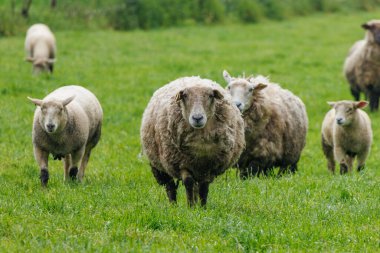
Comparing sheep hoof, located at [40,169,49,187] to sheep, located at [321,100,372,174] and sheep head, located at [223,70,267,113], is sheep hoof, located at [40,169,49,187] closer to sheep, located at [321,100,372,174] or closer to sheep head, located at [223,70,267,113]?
sheep head, located at [223,70,267,113]

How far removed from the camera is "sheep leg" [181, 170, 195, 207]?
7.18 m

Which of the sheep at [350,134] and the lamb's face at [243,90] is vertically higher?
the lamb's face at [243,90]

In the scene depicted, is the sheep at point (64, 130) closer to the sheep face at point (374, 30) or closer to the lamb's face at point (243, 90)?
the lamb's face at point (243, 90)

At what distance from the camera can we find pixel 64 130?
29.3 feet

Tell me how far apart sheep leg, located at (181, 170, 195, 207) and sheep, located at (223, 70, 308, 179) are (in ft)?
7.31

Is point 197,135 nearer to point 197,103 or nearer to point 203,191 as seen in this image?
point 197,103

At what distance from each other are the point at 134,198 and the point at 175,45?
1679 centimetres

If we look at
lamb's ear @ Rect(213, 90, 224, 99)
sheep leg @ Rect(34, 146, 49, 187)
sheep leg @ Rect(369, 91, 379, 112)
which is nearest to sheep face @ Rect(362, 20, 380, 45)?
sheep leg @ Rect(369, 91, 379, 112)

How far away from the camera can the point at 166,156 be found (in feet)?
23.9

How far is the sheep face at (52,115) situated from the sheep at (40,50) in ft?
31.7

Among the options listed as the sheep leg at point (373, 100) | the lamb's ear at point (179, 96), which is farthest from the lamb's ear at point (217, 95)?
the sheep leg at point (373, 100)

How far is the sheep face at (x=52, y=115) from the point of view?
8.59m

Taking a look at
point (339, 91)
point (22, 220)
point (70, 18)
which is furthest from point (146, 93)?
point (70, 18)

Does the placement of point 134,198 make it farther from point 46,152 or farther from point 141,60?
point 141,60
